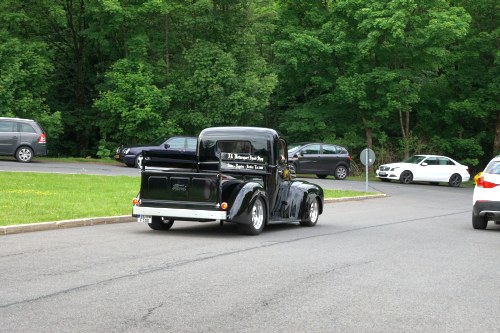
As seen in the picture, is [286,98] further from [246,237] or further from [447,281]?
[447,281]

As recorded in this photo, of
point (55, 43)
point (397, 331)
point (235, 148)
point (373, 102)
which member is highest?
point (55, 43)

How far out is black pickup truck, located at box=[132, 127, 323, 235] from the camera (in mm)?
13648

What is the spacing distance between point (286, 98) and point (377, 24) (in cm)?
809

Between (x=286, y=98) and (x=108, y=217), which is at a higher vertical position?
(x=286, y=98)

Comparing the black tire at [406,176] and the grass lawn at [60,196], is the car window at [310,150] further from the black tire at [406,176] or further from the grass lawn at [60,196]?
the grass lawn at [60,196]

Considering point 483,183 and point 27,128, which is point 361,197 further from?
point 27,128

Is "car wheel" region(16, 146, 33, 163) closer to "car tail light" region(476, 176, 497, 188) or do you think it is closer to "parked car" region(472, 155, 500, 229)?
"parked car" region(472, 155, 500, 229)

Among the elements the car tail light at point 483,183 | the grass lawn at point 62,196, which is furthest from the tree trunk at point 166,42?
the car tail light at point 483,183

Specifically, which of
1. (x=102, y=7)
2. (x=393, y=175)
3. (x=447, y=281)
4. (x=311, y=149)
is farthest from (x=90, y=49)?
(x=447, y=281)

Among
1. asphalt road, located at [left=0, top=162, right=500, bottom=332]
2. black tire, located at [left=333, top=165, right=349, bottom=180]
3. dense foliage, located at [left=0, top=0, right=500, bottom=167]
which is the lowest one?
asphalt road, located at [left=0, top=162, right=500, bottom=332]

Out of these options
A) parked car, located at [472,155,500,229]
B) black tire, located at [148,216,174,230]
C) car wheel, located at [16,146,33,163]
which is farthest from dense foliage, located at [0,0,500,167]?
black tire, located at [148,216,174,230]

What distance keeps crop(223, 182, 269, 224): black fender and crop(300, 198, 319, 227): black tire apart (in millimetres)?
2571

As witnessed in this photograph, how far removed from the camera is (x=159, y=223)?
14844 millimetres

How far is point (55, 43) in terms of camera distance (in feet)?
152
